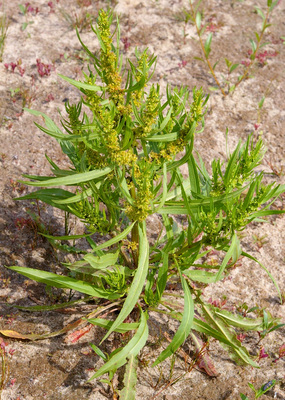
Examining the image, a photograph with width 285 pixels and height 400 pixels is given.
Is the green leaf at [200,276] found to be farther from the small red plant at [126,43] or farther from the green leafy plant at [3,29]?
the green leafy plant at [3,29]

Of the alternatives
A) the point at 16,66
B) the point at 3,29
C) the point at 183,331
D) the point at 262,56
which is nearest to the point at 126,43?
the point at 16,66

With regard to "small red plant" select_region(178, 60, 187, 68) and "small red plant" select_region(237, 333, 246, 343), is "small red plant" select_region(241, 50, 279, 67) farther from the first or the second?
"small red plant" select_region(237, 333, 246, 343)

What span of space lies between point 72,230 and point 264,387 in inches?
73.5

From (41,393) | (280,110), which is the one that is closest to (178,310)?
(41,393)

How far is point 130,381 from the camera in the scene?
2.54 m

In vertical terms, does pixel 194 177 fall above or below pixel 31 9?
below

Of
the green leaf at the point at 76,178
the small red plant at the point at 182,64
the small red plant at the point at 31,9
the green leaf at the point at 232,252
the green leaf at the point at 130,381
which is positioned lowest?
the green leaf at the point at 130,381

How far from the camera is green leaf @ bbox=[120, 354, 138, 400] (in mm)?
2500

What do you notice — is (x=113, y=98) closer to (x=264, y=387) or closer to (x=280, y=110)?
(x=264, y=387)

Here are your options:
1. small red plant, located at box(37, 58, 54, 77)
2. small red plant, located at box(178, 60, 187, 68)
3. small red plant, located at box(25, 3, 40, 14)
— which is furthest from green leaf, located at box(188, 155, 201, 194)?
small red plant, located at box(25, 3, 40, 14)

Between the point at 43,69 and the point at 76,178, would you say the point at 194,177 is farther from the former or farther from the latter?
the point at 43,69

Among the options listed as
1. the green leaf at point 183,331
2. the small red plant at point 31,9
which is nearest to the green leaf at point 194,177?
the green leaf at point 183,331

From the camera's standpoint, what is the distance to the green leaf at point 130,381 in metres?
2.50

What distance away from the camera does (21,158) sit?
12.8 feet
